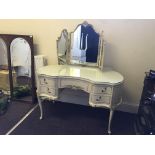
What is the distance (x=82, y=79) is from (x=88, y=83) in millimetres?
69

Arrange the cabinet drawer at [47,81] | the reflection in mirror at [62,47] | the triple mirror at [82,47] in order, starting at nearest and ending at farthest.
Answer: the cabinet drawer at [47,81] < the triple mirror at [82,47] < the reflection in mirror at [62,47]

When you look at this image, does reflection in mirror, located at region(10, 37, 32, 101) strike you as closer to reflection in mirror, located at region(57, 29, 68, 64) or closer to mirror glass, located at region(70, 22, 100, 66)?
reflection in mirror, located at region(57, 29, 68, 64)

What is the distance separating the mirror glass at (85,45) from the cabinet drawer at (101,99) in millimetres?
467

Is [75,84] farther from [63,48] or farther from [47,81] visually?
[63,48]

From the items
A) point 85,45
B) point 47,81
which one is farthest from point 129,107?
point 47,81

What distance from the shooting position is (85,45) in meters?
2.00

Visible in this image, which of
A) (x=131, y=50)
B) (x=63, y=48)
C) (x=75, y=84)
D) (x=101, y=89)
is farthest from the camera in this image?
(x=63, y=48)

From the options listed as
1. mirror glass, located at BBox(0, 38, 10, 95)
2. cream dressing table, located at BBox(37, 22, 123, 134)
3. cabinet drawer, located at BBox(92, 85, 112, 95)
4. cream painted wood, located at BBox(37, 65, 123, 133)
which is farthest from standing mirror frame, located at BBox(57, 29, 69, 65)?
mirror glass, located at BBox(0, 38, 10, 95)

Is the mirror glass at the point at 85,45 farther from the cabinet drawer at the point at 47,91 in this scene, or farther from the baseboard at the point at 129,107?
the baseboard at the point at 129,107

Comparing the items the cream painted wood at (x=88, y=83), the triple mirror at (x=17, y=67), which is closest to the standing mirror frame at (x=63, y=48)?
the cream painted wood at (x=88, y=83)

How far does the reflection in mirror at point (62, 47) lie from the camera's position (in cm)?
208

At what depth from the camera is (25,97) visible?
2.48m

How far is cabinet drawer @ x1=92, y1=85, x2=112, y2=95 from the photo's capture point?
1656 mm
